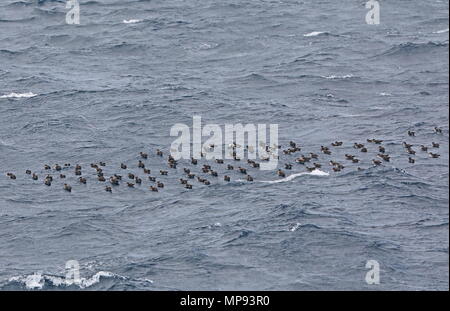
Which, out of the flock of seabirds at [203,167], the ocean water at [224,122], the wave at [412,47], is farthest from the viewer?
the wave at [412,47]

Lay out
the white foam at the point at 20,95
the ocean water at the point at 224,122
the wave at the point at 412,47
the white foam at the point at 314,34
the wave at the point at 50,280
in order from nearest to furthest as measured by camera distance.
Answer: the wave at the point at 50,280
the ocean water at the point at 224,122
the white foam at the point at 20,95
the wave at the point at 412,47
the white foam at the point at 314,34

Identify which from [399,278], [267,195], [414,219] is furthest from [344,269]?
[267,195]

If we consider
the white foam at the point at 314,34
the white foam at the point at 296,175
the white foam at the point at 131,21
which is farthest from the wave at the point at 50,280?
the white foam at the point at 131,21

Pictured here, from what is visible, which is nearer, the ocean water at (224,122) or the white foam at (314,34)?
the ocean water at (224,122)

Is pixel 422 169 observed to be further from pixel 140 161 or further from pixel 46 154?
pixel 46 154

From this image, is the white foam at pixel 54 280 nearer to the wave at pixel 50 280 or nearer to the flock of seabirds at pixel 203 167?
the wave at pixel 50 280

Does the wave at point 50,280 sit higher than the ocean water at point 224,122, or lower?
lower

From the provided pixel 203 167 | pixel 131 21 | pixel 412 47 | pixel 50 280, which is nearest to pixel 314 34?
pixel 412 47

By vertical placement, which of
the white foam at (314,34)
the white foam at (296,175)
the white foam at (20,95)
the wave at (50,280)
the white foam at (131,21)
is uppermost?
the white foam at (131,21)
